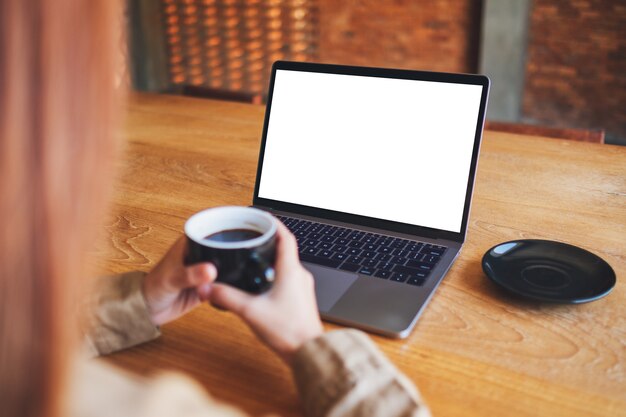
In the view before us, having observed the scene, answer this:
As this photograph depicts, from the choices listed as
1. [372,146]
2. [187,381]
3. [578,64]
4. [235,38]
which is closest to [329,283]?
[372,146]

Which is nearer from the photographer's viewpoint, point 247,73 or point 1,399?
point 1,399

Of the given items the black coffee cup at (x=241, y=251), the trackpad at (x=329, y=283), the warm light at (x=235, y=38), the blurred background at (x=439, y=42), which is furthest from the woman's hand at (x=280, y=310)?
the warm light at (x=235, y=38)

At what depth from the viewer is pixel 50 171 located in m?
0.35

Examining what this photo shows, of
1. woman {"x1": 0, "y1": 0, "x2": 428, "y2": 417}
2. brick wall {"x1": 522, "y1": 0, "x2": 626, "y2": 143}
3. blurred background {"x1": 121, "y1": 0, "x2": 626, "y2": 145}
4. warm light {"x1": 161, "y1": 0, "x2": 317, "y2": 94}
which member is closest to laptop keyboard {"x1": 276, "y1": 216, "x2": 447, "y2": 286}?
woman {"x1": 0, "y1": 0, "x2": 428, "y2": 417}

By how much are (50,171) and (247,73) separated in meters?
4.29

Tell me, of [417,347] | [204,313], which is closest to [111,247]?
[204,313]

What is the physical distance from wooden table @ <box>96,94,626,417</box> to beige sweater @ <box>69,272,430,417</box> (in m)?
0.04

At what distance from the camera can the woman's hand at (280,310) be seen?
63 cm

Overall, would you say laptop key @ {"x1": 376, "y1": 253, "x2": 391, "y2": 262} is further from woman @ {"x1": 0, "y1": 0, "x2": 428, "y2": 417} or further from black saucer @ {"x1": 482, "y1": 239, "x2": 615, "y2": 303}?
woman @ {"x1": 0, "y1": 0, "x2": 428, "y2": 417}

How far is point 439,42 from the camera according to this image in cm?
373

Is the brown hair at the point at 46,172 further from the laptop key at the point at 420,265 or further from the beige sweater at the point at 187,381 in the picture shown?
the laptop key at the point at 420,265

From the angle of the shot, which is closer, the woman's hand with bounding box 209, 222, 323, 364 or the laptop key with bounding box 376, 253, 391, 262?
the woman's hand with bounding box 209, 222, 323, 364

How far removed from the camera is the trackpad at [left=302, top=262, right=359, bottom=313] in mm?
759

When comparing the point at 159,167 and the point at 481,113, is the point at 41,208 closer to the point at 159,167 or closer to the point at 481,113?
the point at 481,113
